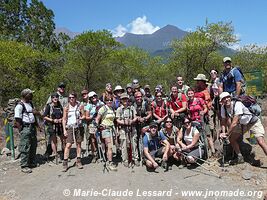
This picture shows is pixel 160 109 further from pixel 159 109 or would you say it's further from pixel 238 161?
pixel 238 161

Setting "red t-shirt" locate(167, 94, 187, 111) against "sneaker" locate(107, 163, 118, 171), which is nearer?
"sneaker" locate(107, 163, 118, 171)

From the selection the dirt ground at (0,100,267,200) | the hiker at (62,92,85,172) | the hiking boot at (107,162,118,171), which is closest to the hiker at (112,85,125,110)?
the hiker at (62,92,85,172)

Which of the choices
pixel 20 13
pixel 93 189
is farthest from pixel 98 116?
pixel 20 13

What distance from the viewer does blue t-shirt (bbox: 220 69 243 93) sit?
7402 mm

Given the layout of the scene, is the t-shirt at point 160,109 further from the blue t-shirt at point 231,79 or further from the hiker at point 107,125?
the blue t-shirt at point 231,79

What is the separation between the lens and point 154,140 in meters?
7.62

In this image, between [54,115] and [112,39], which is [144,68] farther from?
[54,115]

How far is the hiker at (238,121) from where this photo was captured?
21.9 ft

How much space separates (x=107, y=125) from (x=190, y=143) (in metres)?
2.29

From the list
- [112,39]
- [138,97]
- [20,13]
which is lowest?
[138,97]

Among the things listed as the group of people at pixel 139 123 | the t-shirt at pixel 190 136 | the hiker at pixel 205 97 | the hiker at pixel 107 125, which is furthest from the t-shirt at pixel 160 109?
the hiker at pixel 107 125

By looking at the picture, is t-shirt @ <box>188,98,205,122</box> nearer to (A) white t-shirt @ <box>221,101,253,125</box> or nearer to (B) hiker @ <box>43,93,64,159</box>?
(A) white t-shirt @ <box>221,101,253,125</box>

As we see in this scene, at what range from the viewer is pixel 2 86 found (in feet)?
52.4

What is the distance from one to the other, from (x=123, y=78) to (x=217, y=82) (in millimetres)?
27671
